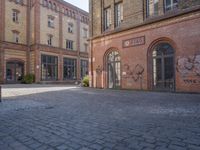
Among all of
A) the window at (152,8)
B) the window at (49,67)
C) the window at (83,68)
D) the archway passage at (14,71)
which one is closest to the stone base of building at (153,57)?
the window at (152,8)

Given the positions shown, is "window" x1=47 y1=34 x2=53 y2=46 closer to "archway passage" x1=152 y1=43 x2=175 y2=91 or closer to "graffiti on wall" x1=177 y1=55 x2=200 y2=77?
"archway passage" x1=152 y1=43 x2=175 y2=91

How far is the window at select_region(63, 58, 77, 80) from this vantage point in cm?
3319

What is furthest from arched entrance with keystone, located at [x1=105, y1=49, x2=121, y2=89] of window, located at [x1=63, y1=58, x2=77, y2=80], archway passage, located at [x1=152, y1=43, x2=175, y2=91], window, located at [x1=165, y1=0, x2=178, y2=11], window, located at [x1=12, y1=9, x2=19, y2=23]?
window, located at [x1=12, y1=9, x2=19, y2=23]

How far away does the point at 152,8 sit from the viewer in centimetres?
1464

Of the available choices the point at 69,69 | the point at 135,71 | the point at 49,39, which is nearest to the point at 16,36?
the point at 49,39

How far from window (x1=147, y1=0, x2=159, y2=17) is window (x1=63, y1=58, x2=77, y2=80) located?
2097 centimetres

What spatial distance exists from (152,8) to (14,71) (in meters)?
22.0

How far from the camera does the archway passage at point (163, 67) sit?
13.4m

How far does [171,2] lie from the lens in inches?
531

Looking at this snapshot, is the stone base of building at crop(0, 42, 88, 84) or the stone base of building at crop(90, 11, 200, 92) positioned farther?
the stone base of building at crop(0, 42, 88, 84)

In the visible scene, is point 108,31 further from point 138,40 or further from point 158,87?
point 158,87

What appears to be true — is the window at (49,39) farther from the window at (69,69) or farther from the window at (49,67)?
the window at (69,69)

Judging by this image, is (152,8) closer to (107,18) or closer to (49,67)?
(107,18)

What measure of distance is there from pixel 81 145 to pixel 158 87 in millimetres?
11731
